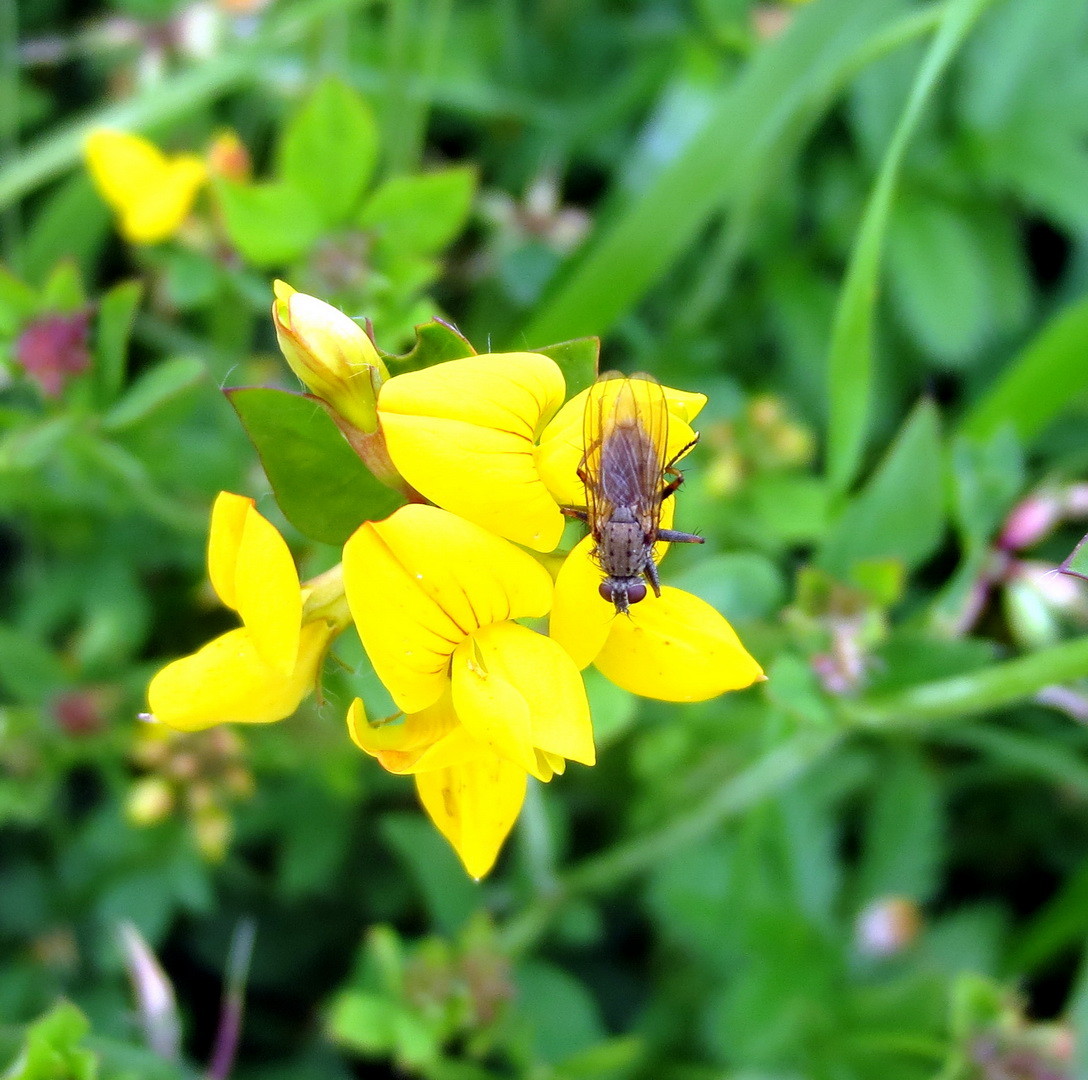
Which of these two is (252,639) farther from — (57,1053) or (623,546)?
(57,1053)

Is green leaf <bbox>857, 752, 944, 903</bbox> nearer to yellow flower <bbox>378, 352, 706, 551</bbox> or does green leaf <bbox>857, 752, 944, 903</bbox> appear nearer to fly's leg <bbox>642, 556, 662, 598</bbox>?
fly's leg <bbox>642, 556, 662, 598</bbox>

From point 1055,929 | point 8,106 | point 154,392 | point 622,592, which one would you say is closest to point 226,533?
point 622,592

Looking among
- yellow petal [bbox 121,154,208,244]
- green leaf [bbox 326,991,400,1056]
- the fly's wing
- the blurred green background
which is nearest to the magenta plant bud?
the blurred green background

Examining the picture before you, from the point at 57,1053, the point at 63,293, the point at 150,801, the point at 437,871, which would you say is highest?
the point at 63,293

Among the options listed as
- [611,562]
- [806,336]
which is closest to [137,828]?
[611,562]

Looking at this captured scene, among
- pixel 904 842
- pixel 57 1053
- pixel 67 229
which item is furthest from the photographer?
pixel 67 229

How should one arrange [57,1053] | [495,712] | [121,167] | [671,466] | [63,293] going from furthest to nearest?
[121,167], [63,293], [57,1053], [671,466], [495,712]
